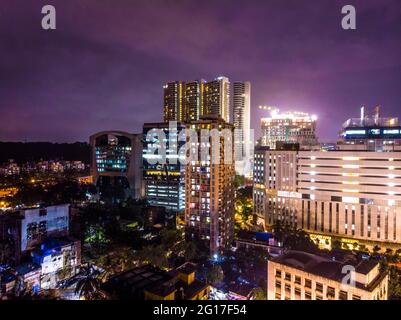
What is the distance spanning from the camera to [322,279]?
30.0ft

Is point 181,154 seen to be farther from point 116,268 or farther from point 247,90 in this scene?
point 247,90

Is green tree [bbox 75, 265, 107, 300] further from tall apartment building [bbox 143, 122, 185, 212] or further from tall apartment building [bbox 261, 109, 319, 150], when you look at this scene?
tall apartment building [bbox 261, 109, 319, 150]

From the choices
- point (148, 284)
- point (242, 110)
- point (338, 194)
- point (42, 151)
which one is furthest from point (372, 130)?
point (42, 151)

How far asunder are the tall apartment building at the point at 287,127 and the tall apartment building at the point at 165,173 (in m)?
21.9

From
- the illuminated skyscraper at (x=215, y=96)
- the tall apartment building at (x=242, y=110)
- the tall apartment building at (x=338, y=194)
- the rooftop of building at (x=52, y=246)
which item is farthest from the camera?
the tall apartment building at (x=242, y=110)

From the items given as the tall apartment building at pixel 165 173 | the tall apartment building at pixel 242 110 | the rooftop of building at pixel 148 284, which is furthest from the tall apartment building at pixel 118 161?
the tall apartment building at pixel 242 110

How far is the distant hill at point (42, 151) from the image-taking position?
184ft

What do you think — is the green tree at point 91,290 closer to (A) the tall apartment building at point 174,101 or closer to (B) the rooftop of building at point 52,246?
(B) the rooftop of building at point 52,246

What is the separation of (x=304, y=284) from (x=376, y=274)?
8.50ft

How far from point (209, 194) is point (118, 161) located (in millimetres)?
19789

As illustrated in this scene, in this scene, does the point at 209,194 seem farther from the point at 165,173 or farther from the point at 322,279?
the point at 165,173

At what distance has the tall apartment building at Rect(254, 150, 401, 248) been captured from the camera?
21.1 meters

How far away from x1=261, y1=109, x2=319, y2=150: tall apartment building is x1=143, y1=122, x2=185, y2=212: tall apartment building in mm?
21914

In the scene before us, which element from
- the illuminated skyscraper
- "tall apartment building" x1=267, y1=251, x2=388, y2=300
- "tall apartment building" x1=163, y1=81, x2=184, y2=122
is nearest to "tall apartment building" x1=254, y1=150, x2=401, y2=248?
"tall apartment building" x1=267, y1=251, x2=388, y2=300
